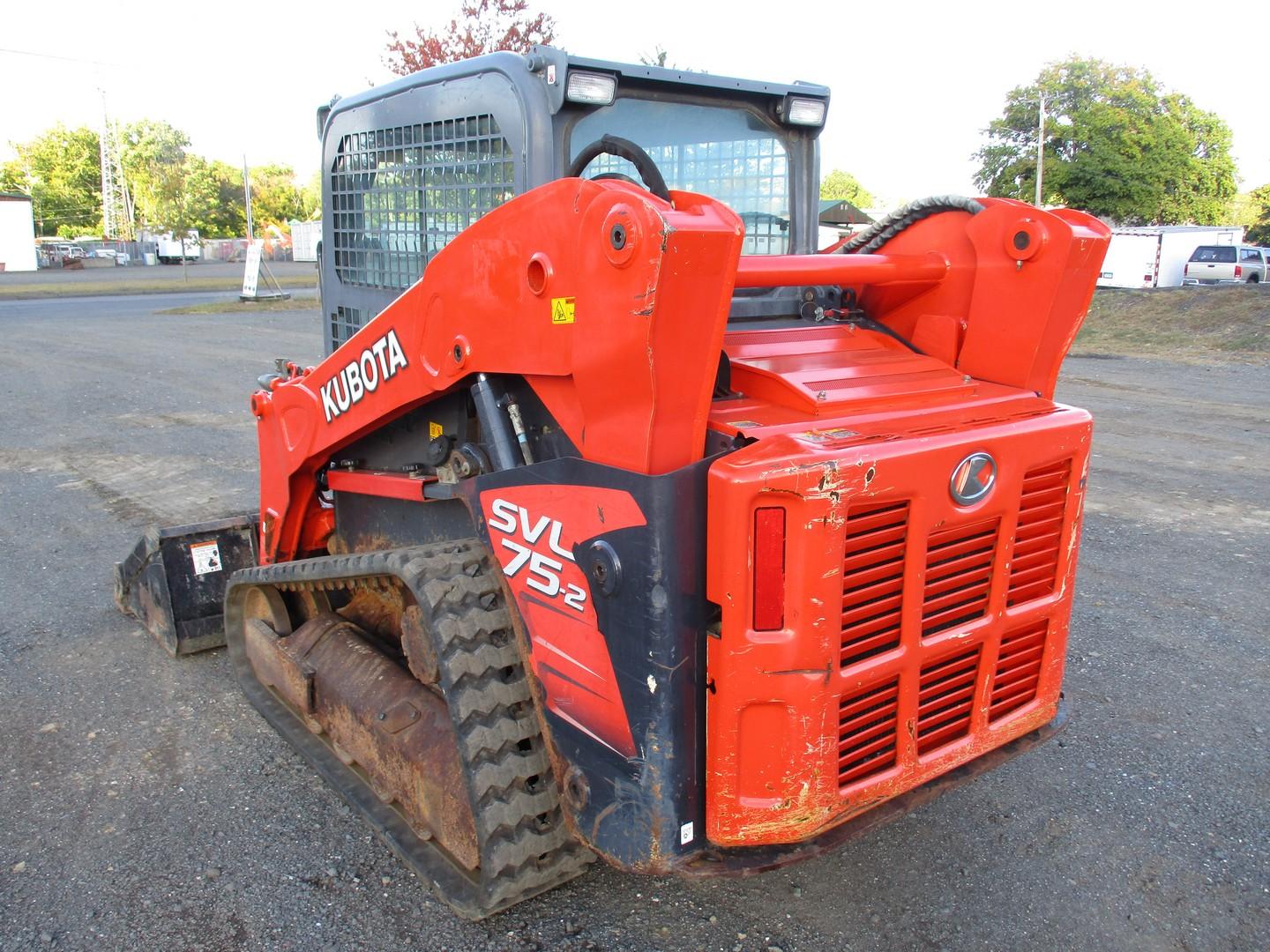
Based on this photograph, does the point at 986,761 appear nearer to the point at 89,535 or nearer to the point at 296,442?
the point at 296,442

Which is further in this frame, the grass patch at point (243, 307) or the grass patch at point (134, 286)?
the grass patch at point (134, 286)

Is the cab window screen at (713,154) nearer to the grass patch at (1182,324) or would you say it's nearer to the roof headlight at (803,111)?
the roof headlight at (803,111)

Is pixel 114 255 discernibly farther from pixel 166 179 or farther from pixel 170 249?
pixel 166 179

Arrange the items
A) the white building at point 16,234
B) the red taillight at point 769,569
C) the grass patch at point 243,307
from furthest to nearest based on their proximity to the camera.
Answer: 1. the white building at point 16,234
2. the grass patch at point 243,307
3. the red taillight at point 769,569

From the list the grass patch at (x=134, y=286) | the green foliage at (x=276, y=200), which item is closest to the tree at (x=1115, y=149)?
the grass patch at (x=134, y=286)

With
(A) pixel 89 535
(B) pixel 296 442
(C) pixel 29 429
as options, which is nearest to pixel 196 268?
(C) pixel 29 429

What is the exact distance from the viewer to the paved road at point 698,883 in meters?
2.76

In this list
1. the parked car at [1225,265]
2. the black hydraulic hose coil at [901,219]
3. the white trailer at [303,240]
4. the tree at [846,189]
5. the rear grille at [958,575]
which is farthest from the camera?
the tree at [846,189]

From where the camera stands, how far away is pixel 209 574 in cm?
465

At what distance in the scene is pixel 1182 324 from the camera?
19.7 metres

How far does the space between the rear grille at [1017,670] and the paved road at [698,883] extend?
59 cm

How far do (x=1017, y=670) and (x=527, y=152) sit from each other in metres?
2.09

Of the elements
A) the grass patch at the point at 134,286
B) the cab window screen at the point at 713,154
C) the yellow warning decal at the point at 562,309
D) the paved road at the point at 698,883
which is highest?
the cab window screen at the point at 713,154

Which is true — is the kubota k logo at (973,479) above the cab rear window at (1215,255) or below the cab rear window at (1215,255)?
below
